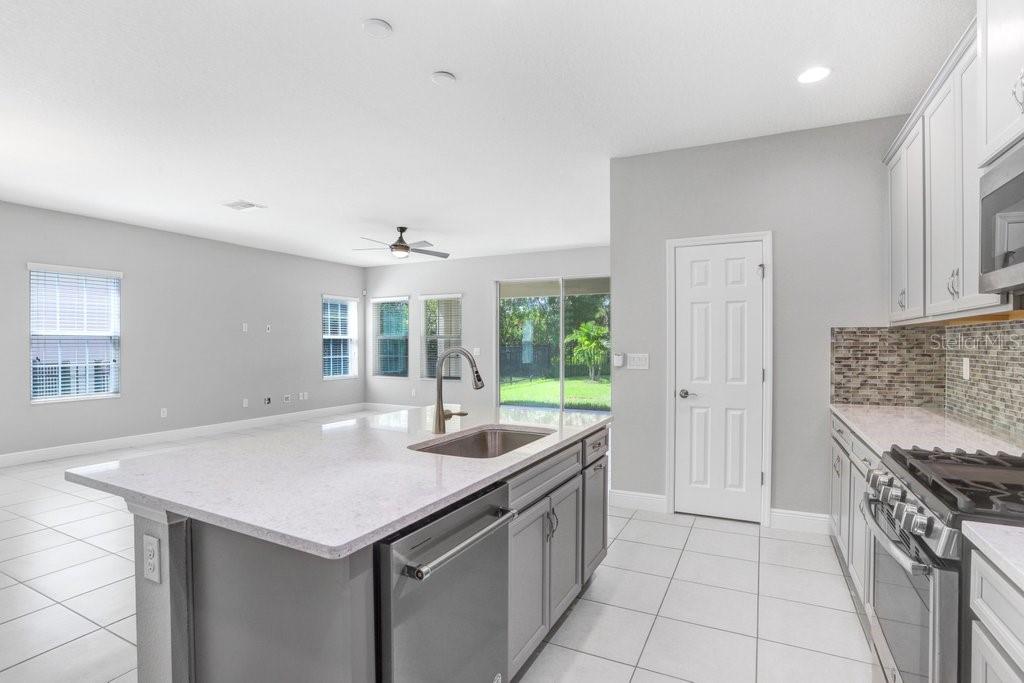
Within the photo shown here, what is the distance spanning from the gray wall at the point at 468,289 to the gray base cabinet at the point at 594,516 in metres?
5.45

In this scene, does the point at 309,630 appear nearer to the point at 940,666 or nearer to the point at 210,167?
the point at 940,666

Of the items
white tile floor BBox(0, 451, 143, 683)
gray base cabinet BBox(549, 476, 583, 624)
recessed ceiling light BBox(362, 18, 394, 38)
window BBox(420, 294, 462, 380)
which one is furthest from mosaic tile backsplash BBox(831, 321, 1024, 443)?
window BBox(420, 294, 462, 380)

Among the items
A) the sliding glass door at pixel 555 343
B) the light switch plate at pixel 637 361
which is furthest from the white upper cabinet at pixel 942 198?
the sliding glass door at pixel 555 343

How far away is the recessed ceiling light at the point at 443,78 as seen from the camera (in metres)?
2.73

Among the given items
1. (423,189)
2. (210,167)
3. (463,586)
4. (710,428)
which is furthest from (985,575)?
(210,167)

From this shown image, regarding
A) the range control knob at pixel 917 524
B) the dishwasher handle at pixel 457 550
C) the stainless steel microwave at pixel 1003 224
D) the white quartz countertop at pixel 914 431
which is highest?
the stainless steel microwave at pixel 1003 224

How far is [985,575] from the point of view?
116cm

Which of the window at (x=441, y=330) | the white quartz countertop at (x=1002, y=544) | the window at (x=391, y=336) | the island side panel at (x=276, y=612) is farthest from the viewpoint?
the window at (x=391, y=336)

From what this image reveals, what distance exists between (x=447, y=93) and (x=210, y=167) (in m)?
2.39

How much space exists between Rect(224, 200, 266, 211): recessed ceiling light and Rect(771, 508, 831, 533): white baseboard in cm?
544

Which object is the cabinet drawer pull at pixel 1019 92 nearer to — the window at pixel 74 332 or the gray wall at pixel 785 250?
the gray wall at pixel 785 250

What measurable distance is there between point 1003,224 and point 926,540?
3.15 ft

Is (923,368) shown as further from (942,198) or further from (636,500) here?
(636,500)

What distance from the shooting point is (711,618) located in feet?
7.89
